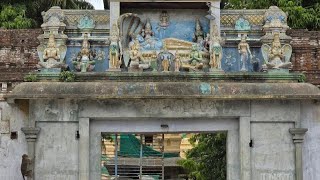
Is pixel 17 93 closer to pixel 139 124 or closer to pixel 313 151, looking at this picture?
pixel 139 124

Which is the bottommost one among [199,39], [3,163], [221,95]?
[3,163]

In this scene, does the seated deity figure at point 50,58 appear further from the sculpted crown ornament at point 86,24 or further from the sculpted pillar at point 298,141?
the sculpted pillar at point 298,141

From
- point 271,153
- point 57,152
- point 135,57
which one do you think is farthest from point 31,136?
point 271,153

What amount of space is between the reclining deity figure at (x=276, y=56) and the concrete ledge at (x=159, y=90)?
0.61 m

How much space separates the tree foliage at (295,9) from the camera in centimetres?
2280

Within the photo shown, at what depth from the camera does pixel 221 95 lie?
1608cm

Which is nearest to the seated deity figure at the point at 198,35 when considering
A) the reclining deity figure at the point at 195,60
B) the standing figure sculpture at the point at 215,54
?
the reclining deity figure at the point at 195,60

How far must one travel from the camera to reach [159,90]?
1611 cm

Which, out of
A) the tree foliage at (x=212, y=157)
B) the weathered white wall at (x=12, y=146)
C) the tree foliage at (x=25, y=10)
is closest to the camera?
the weathered white wall at (x=12, y=146)

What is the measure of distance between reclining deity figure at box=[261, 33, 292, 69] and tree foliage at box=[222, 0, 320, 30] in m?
5.71

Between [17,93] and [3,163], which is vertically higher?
[17,93]

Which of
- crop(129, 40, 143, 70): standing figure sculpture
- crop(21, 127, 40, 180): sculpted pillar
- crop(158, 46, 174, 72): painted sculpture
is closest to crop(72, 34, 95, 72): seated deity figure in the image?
crop(129, 40, 143, 70): standing figure sculpture

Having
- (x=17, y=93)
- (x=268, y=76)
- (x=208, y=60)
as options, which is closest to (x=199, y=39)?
(x=208, y=60)

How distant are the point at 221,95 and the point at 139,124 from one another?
1903mm
